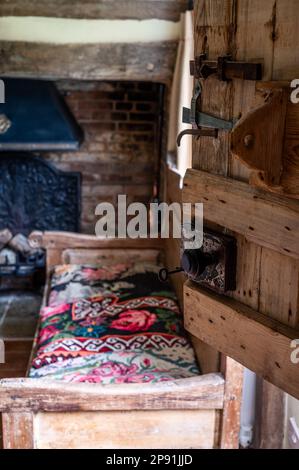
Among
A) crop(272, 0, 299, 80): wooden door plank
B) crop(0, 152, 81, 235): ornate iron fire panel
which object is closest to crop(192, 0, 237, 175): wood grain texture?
crop(272, 0, 299, 80): wooden door plank

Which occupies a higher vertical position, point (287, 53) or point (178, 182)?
point (287, 53)

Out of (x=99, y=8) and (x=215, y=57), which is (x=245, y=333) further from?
(x=99, y=8)

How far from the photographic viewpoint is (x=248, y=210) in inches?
55.0

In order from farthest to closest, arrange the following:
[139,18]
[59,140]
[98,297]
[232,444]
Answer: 1. [59,140]
2. [139,18]
3. [98,297]
4. [232,444]

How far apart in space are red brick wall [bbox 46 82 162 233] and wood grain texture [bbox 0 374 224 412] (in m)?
2.75

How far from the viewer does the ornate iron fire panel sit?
496cm

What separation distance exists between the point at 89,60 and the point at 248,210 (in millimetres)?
2902

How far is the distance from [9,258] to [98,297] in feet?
5.33

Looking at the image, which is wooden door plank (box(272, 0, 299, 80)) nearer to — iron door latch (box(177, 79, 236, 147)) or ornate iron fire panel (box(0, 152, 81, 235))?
iron door latch (box(177, 79, 236, 147))

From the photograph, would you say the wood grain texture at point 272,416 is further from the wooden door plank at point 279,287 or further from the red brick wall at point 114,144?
the red brick wall at point 114,144

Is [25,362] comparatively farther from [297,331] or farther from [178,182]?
[297,331]

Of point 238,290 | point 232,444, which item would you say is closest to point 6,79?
point 232,444

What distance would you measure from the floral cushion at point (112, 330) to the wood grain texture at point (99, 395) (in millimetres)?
187

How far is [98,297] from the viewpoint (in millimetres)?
3631
